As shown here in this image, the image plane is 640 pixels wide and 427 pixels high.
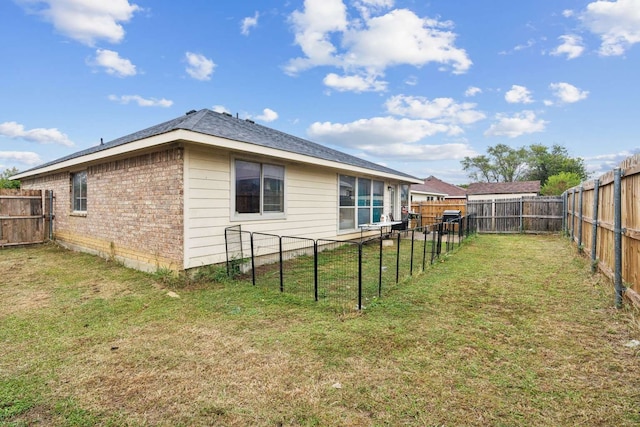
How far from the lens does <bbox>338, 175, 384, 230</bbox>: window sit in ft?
34.0

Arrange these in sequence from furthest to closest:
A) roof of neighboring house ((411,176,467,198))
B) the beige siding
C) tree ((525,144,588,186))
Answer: tree ((525,144,588,186))
roof of neighboring house ((411,176,467,198))
the beige siding

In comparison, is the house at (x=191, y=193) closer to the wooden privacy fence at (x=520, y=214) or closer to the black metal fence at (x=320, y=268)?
the black metal fence at (x=320, y=268)

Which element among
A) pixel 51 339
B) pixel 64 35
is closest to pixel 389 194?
pixel 51 339

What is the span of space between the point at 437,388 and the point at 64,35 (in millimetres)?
13297

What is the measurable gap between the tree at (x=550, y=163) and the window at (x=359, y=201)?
4441 cm

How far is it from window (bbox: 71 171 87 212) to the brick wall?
0.28 m

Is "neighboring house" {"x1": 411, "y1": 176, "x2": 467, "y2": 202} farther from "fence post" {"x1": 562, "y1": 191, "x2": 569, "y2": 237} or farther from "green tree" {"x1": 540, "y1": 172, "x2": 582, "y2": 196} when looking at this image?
"fence post" {"x1": 562, "y1": 191, "x2": 569, "y2": 237}

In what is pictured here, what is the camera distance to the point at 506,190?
3466cm

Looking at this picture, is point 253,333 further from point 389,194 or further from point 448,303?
point 389,194

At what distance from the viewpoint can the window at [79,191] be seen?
9.14 meters

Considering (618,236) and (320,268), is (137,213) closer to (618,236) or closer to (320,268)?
(320,268)

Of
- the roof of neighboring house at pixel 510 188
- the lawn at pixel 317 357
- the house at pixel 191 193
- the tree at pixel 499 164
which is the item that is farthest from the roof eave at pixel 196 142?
the tree at pixel 499 164

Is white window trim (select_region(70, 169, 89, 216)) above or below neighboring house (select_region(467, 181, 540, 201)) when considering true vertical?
below

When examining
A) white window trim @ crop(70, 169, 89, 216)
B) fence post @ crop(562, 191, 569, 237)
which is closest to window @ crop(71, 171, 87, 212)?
white window trim @ crop(70, 169, 89, 216)
